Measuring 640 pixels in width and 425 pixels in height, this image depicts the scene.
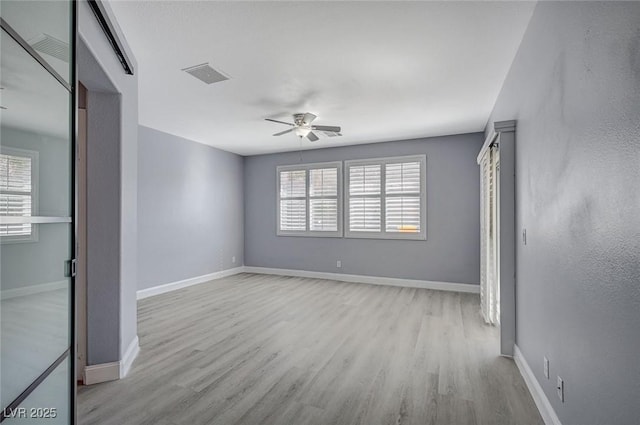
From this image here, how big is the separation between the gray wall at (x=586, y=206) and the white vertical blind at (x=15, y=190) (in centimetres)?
215

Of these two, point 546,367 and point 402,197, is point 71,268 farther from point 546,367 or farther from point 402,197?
point 402,197

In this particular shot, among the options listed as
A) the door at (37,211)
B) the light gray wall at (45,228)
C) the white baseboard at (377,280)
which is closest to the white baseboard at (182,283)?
the white baseboard at (377,280)

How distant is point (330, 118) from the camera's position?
4727 millimetres

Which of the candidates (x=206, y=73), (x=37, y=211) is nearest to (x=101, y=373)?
(x=37, y=211)

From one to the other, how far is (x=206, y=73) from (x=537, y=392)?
3769 millimetres

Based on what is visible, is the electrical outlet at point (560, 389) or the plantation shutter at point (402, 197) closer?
the electrical outlet at point (560, 389)

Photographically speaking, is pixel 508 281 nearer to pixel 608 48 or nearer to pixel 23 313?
pixel 608 48

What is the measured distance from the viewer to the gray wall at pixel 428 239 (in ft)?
18.2

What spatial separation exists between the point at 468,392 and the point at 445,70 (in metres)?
2.82

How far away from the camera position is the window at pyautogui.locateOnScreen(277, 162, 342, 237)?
21.7ft

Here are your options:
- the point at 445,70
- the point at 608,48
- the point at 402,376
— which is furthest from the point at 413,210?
the point at 608,48

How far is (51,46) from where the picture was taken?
1382 millimetres

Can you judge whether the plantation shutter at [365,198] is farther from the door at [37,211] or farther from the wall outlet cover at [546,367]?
the door at [37,211]

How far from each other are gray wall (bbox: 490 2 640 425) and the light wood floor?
0.58 metres
